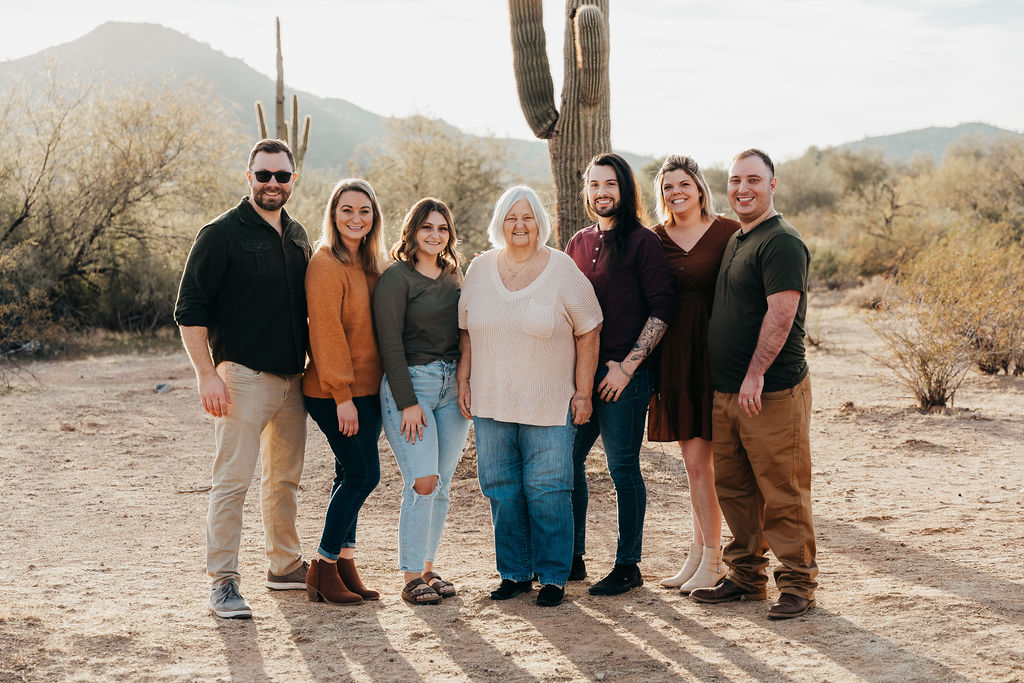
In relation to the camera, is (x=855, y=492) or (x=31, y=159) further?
(x=31, y=159)

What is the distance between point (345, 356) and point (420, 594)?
1.24m

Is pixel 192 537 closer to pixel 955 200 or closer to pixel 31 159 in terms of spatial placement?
pixel 31 159

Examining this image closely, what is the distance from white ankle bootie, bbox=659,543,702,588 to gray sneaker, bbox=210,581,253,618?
2091 millimetres

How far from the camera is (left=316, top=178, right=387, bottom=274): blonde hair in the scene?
447cm

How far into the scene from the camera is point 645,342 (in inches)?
175

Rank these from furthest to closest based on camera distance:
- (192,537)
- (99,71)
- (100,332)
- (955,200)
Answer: (955,200)
(99,71)
(100,332)
(192,537)

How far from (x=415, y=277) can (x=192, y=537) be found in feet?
9.12

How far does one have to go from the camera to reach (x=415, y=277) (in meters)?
4.49

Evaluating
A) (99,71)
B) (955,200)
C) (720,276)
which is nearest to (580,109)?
(720,276)

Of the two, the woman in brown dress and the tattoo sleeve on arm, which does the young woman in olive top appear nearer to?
the tattoo sleeve on arm

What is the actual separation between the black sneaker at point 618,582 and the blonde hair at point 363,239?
1912mm

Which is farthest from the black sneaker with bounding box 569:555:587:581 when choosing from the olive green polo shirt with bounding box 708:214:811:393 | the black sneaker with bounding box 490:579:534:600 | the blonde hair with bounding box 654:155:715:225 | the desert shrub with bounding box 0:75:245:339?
the desert shrub with bounding box 0:75:245:339

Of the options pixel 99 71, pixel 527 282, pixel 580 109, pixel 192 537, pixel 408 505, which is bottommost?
pixel 192 537

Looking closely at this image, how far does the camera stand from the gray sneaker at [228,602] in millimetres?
4434
